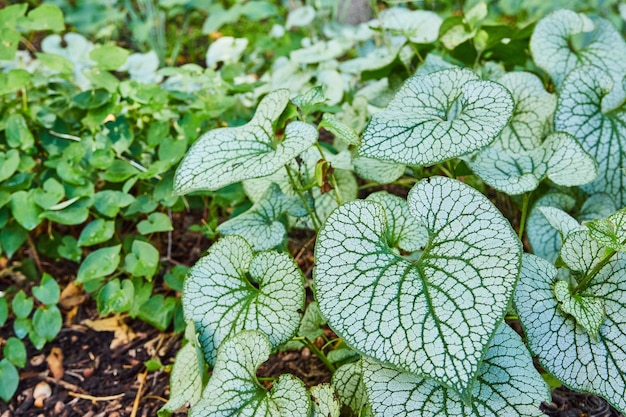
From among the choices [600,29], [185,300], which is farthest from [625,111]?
[185,300]

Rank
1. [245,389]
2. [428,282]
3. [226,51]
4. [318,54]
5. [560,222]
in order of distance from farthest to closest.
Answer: [226,51]
[318,54]
[560,222]
[245,389]
[428,282]

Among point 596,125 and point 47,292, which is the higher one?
point 596,125

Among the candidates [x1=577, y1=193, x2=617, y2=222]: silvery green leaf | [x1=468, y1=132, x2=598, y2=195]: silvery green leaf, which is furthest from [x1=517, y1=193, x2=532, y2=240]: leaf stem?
[x1=577, y1=193, x2=617, y2=222]: silvery green leaf

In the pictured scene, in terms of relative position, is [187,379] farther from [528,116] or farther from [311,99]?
[528,116]

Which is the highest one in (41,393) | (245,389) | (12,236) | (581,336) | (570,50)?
(570,50)

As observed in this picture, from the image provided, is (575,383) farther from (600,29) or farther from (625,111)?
(600,29)

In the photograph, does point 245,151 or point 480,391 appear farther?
point 245,151

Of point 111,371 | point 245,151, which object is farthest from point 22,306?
point 245,151
